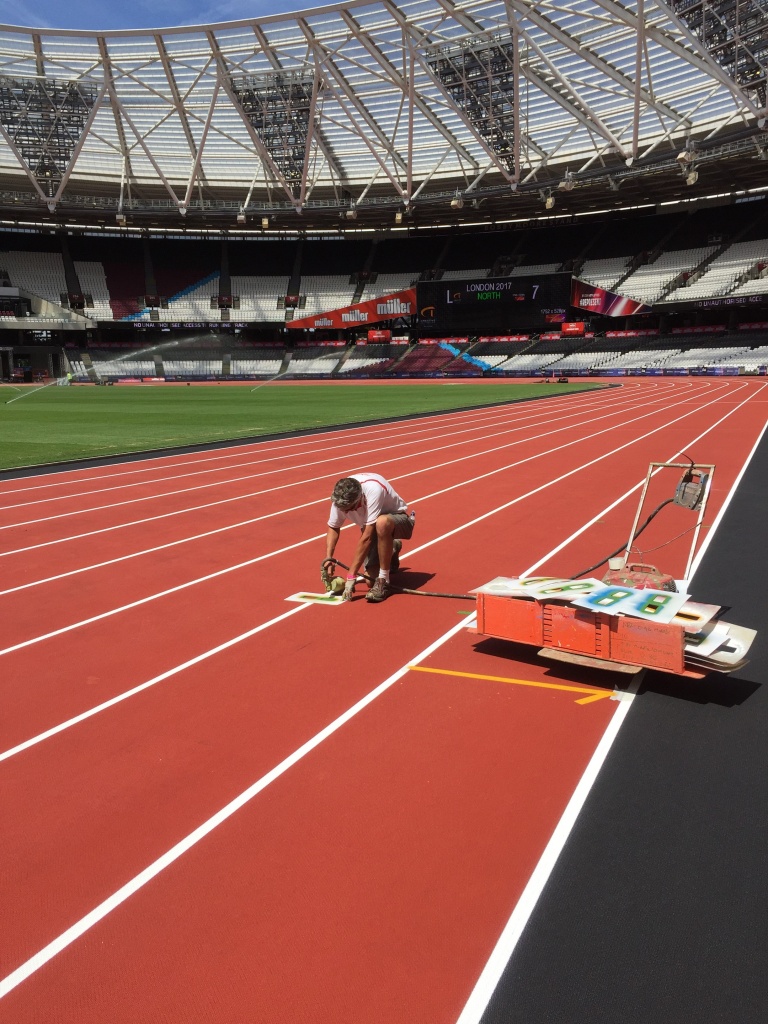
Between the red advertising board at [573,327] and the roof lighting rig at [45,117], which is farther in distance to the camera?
the red advertising board at [573,327]

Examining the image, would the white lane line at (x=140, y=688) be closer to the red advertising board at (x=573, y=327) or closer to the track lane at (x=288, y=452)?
the track lane at (x=288, y=452)

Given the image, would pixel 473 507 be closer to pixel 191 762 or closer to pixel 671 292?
pixel 191 762

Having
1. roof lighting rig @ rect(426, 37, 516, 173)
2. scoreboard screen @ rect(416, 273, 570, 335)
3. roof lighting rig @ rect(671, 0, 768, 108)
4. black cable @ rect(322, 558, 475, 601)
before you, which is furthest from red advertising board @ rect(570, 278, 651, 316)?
black cable @ rect(322, 558, 475, 601)

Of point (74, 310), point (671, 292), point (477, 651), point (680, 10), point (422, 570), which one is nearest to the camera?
point (477, 651)

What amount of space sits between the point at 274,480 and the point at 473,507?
415cm

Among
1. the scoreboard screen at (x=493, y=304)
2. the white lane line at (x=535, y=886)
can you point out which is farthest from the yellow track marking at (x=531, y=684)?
the scoreboard screen at (x=493, y=304)

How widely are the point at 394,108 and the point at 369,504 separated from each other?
49.4 metres

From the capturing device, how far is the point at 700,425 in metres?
20.5

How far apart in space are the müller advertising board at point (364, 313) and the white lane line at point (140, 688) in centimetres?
6304

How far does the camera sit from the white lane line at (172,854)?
2.52 m

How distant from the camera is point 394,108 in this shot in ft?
156

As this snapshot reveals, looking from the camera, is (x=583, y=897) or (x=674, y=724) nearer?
(x=583, y=897)

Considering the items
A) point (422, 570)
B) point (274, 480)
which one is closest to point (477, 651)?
point (422, 570)

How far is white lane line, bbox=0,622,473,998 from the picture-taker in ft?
8.27
